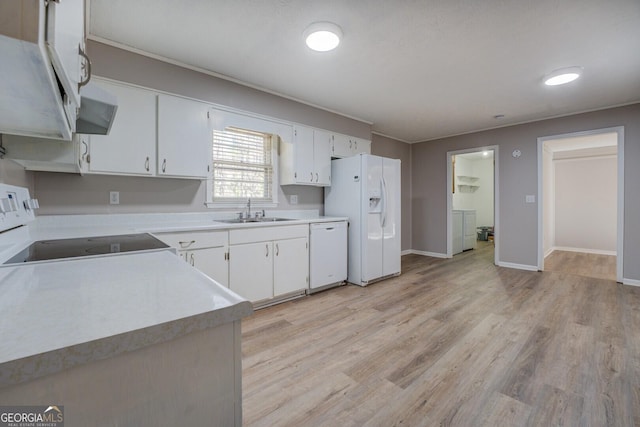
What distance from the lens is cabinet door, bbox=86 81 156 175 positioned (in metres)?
2.23

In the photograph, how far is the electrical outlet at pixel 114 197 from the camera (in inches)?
95.8

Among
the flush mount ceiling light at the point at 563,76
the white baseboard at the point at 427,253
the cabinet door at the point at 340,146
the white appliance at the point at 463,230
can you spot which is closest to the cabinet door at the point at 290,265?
the cabinet door at the point at 340,146

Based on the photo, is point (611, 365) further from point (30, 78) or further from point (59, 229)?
point (59, 229)

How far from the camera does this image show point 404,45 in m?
2.38

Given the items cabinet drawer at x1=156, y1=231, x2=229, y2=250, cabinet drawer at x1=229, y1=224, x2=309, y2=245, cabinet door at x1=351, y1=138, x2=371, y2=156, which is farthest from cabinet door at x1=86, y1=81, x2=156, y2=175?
cabinet door at x1=351, y1=138, x2=371, y2=156

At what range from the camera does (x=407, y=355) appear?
2025 millimetres

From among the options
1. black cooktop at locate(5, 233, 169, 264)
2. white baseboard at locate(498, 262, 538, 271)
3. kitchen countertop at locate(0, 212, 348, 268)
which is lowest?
white baseboard at locate(498, 262, 538, 271)

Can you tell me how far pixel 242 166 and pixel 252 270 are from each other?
1.26 meters

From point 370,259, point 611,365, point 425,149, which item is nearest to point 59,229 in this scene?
point 370,259

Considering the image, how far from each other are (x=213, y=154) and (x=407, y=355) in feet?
8.81

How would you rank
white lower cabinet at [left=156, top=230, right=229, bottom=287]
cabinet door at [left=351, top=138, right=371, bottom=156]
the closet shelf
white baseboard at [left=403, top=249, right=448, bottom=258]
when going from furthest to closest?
the closet shelf, white baseboard at [left=403, top=249, right=448, bottom=258], cabinet door at [left=351, top=138, right=371, bottom=156], white lower cabinet at [left=156, top=230, right=229, bottom=287]

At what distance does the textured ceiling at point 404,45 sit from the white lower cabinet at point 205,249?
1.66 meters

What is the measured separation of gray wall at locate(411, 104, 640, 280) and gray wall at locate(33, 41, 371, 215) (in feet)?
11.5

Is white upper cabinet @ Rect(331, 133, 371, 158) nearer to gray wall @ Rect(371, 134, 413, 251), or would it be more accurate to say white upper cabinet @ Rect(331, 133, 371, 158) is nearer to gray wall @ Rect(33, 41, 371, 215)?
gray wall @ Rect(33, 41, 371, 215)
